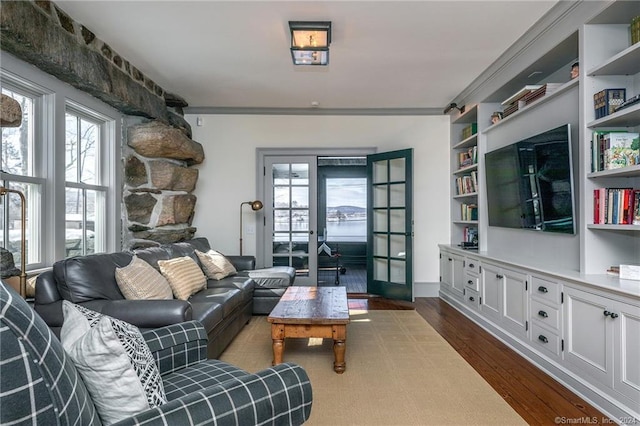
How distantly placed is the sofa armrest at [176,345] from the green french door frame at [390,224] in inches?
141

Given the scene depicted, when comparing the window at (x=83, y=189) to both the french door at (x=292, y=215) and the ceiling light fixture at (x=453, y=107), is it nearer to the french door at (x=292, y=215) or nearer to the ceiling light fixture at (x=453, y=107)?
the french door at (x=292, y=215)

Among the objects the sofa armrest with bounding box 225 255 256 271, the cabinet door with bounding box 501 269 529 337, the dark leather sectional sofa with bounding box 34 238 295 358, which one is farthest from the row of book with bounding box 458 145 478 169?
the dark leather sectional sofa with bounding box 34 238 295 358

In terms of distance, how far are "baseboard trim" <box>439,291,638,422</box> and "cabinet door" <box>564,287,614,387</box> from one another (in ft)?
0.26

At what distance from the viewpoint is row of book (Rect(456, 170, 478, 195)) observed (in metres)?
4.43

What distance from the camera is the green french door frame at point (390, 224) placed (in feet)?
16.0

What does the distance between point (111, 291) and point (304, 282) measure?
307cm

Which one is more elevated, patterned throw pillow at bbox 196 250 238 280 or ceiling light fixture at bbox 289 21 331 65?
ceiling light fixture at bbox 289 21 331 65

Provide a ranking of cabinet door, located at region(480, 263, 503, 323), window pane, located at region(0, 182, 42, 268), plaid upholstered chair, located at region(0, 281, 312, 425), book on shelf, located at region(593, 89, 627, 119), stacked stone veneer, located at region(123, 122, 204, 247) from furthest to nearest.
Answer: stacked stone veneer, located at region(123, 122, 204, 247) < cabinet door, located at region(480, 263, 503, 323) < window pane, located at region(0, 182, 42, 268) < book on shelf, located at region(593, 89, 627, 119) < plaid upholstered chair, located at region(0, 281, 312, 425)

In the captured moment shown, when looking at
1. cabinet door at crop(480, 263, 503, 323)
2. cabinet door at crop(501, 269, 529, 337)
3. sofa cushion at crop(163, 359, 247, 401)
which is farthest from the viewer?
cabinet door at crop(480, 263, 503, 323)

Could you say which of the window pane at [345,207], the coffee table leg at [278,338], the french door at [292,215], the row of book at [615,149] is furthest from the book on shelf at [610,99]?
the window pane at [345,207]

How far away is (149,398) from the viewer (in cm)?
111

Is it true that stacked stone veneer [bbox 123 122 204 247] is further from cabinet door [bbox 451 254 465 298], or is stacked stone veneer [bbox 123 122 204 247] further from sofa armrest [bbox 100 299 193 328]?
cabinet door [bbox 451 254 465 298]

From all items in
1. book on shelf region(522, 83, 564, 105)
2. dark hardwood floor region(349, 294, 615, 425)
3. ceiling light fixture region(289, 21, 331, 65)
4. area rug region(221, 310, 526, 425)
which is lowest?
dark hardwood floor region(349, 294, 615, 425)

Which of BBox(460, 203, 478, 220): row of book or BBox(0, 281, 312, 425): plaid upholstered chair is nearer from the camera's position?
BBox(0, 281, 312, 425): plaid upholstered chair
